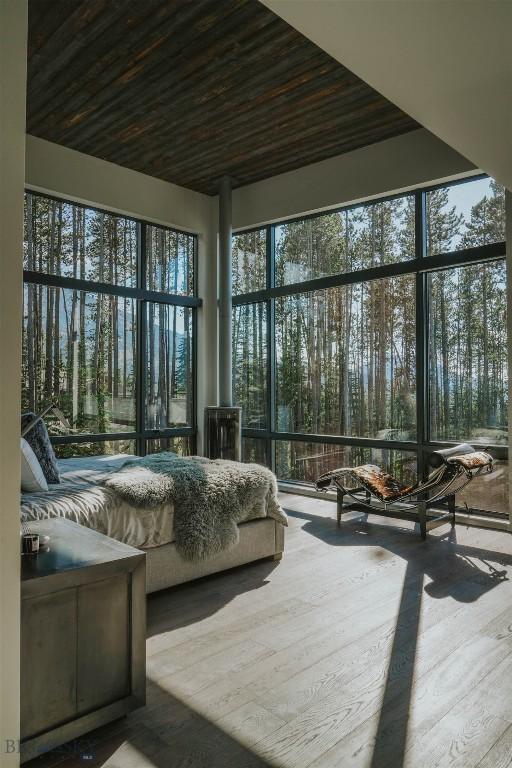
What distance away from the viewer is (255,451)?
6734mm

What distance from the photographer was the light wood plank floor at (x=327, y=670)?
1.83 metres

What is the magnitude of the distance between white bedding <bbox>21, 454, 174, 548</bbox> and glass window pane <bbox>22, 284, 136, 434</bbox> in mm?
2381

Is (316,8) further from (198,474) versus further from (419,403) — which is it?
(419,403)

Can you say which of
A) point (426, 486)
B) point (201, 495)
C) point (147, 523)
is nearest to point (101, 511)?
point (147, 523)

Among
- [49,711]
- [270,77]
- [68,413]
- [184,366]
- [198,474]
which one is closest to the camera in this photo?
[49,711]

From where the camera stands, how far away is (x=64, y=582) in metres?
1.83

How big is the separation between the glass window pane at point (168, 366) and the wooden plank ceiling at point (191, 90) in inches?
65.8

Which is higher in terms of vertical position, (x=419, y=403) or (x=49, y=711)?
(x=419, y=403)

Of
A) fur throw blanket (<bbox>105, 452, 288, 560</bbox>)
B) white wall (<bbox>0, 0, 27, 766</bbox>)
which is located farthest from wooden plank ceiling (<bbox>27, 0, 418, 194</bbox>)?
fur throw blanket (<bbox>105, 452, 288, 560</bbox>)

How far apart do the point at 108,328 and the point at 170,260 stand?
1254 millimetres

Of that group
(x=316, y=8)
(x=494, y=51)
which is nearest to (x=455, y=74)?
(x=494, y=51)

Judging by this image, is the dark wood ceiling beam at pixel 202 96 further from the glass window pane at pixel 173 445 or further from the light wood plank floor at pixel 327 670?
the light wood plank floor at pixel 327 670

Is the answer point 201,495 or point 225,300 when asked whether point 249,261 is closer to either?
point 225,300

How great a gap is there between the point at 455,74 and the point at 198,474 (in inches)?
102
